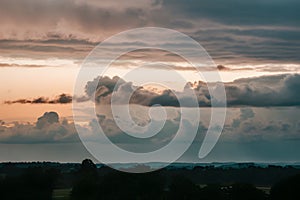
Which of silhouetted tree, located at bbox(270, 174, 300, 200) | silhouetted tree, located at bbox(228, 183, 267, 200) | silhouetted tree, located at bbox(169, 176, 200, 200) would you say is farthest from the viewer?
silhouetted tree, located at bbox(228, 183, 267, 200)

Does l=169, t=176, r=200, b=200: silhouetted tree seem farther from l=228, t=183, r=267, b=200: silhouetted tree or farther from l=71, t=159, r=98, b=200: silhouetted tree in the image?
l=71, t=159, r=98, b=200: silhouetted tree

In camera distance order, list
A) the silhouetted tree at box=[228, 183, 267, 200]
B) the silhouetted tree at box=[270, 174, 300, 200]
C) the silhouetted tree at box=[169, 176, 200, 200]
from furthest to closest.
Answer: the silhouetted tree at box=[228, 183, 267, 200] → the silhouetted tree at box=[169, 176, 200, 200] → the silhouetted tree at box=[270, 174, 300, 200]

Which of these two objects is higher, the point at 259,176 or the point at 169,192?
the point at 259,176

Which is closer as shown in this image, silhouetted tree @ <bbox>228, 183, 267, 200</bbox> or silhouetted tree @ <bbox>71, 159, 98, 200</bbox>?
silhouetted tree @ <bbox>228, 183, 267, 200</bbox>

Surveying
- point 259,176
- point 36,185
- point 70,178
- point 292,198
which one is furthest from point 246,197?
point 259,176

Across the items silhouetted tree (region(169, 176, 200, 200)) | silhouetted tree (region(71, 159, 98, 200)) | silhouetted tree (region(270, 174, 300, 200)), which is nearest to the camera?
silhouetted tree (region(270, 174, 300, 200))

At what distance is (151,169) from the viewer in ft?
392

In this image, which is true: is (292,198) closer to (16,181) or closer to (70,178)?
(16,181)

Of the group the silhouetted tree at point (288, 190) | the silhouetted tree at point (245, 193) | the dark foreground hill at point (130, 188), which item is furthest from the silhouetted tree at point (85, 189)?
the silhouetted tree at point (288, 190)

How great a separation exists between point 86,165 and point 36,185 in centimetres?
4552

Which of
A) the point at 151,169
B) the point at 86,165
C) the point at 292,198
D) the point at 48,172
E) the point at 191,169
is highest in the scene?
the point at 191,169

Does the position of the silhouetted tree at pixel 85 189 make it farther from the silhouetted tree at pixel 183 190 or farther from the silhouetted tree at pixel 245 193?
the silhouetted tree at pixel 245 193

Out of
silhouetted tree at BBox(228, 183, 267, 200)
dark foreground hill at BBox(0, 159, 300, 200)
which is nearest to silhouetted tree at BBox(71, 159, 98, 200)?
dark foreground hill at BBox(0, 159, 300, 200)

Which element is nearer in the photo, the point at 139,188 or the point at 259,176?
the point at 139,188
